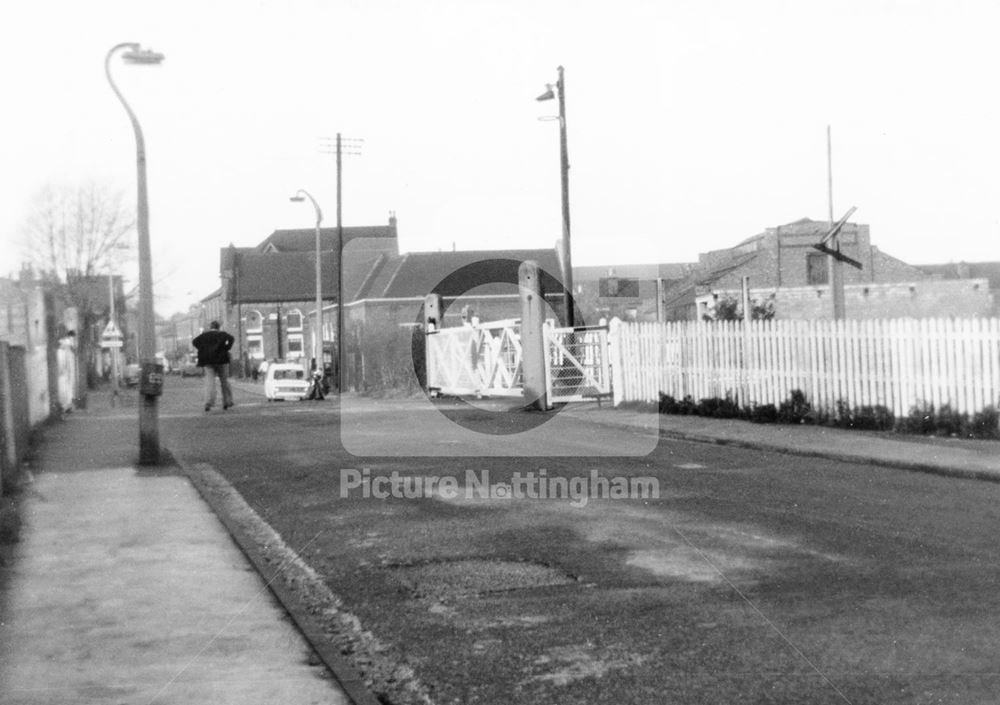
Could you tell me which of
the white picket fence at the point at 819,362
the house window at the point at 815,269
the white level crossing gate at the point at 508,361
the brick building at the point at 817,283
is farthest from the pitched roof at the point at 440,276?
the white picket fence at the point at 819,362

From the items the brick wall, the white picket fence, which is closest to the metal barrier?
the white picket fence

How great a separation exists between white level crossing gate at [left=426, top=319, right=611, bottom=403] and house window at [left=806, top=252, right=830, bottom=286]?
3180 centimetres

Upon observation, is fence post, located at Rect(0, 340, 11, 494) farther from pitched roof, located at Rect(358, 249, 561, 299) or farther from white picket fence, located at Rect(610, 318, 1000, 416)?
pitched roof, located at Rect(358, 249, 561, 299)

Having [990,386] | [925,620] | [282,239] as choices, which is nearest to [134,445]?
[990,386]

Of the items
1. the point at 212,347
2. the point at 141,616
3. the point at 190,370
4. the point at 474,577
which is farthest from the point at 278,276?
the point at 141,616

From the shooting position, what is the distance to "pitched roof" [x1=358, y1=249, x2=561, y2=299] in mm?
67875

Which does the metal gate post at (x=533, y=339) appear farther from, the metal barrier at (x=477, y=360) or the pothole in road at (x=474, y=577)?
the pothole in road at (x=474, y=577)

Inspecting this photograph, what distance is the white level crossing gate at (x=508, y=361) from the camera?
23844 mm

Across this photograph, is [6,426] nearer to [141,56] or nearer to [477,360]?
[141,56]

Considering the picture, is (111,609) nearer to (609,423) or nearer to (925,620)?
(925,620)

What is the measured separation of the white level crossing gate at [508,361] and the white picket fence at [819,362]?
0.69 metres

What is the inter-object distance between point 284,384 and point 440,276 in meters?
30.6

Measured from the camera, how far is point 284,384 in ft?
142

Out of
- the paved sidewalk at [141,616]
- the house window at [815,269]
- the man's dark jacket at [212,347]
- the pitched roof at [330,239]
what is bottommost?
the paved sidewalk at [141,616]
